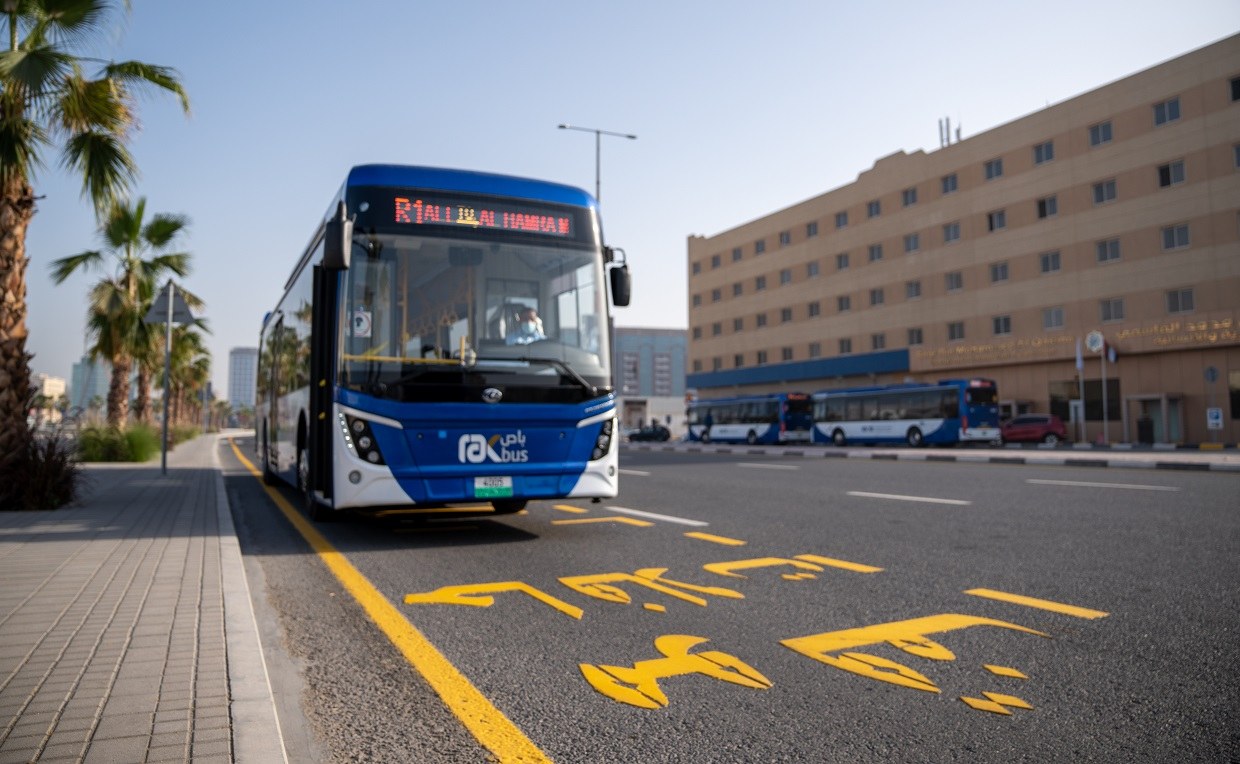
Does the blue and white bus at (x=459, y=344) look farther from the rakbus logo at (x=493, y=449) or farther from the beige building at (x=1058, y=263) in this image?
the beige building at (x=1058, y=263)

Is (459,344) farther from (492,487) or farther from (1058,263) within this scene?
(1058,263)

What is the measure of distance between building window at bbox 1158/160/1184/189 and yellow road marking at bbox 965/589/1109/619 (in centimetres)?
3996

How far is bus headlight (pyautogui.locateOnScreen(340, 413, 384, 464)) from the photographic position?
23.1 ft

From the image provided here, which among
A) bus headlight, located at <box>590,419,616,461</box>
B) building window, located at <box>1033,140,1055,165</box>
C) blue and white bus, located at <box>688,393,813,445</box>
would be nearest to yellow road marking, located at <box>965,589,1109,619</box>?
bus headlight, located at <box>590,419,616,461</box>

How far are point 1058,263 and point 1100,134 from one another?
245 inches

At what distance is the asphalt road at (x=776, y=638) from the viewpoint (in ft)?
9.86

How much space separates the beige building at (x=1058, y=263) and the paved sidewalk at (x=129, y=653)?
3820cm

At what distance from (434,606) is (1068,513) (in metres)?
7.22

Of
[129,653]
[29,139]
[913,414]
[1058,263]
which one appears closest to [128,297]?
[29,139]

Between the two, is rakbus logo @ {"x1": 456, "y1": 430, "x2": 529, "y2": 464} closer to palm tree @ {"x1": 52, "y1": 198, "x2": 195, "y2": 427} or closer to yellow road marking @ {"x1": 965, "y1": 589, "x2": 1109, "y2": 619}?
yellow road marking @ {"x1": 965, "y1": 589, "x2": 1109, "y2": 619}

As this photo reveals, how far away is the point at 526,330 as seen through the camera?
7.75 meters

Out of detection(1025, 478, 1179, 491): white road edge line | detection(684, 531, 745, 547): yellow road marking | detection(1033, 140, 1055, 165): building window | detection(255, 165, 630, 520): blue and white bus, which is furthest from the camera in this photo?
detection(1033, 140, 1055, 165): building window

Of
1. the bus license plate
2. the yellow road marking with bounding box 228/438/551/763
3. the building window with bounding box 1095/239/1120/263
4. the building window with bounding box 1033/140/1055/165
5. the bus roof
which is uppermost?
the building window with bounding box 1033/140/1055/165

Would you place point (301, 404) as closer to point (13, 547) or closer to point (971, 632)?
point (13, 547)
